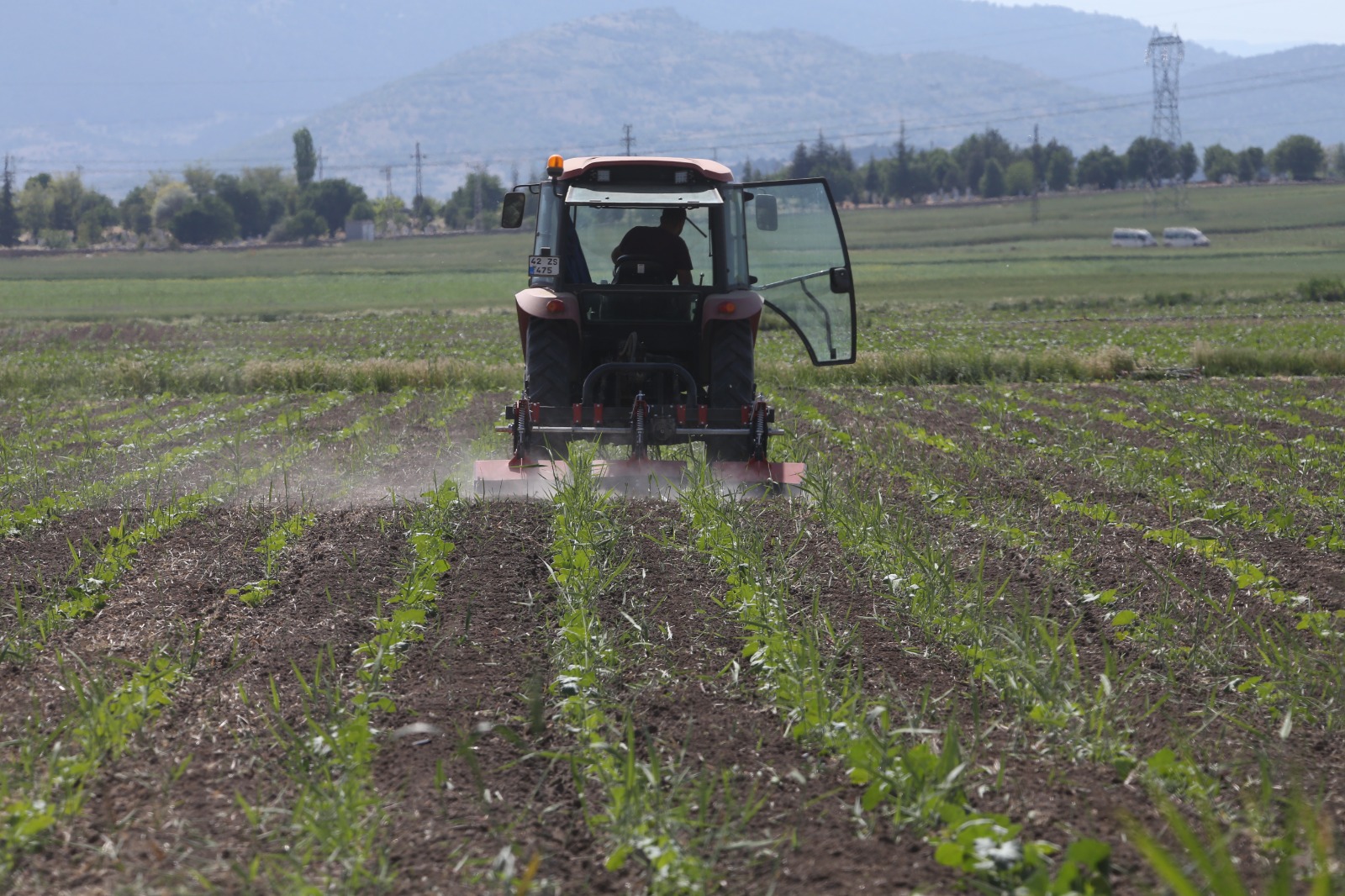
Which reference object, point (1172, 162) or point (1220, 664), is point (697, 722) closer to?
point (1220, 664)

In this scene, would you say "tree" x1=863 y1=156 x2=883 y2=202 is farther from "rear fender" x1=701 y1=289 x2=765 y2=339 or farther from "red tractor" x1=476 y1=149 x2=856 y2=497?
"rear fender" x1=701 y1=289 x2=765 y2=339

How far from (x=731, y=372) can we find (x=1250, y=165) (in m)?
147

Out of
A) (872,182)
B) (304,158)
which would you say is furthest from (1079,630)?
(304,158)

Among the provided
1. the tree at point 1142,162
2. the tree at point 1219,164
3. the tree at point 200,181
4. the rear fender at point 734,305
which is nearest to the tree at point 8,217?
the tree at point 200,181

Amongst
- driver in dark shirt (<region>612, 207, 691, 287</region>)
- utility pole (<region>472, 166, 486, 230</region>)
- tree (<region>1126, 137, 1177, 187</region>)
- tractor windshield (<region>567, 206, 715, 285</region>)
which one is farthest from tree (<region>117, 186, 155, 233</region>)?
driver in dark shirt (<region>612, 207, 691, 287</region>)

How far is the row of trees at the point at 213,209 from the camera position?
11294 cm

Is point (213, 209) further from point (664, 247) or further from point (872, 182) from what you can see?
point (664, 247)

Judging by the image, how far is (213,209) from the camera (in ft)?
374

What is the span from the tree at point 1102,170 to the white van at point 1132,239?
56.0m

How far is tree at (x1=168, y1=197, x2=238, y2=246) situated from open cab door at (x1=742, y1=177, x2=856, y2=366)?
372ft

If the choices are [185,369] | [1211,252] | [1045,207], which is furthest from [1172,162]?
[185,369]

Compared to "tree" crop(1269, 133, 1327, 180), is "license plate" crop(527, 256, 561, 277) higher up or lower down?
lower down

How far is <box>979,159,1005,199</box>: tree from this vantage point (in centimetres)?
13662

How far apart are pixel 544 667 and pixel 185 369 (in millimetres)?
16146
